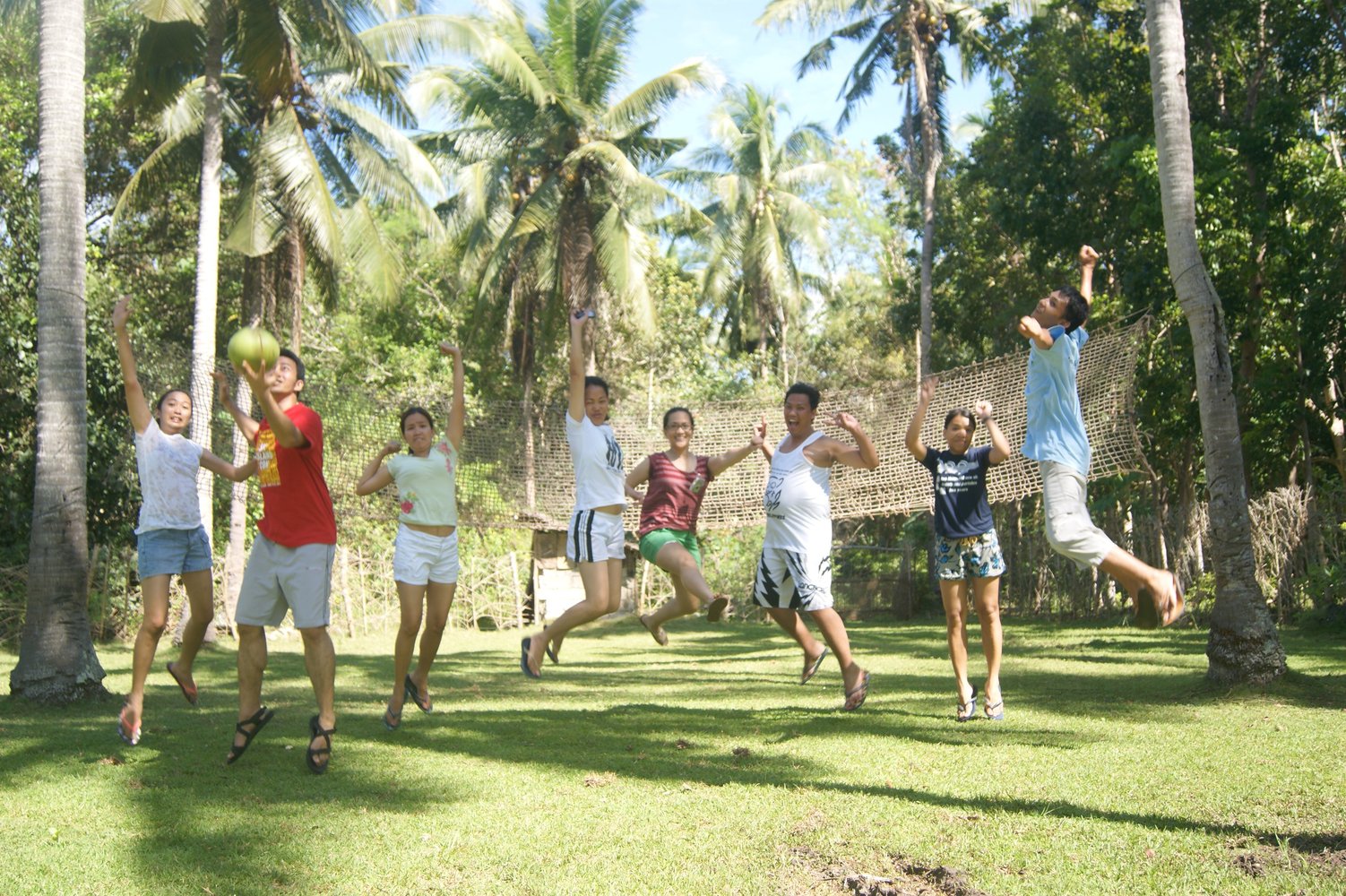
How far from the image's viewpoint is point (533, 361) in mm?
27172

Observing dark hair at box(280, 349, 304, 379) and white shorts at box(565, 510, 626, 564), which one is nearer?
dark hair at box(280, 349, 304, 379)

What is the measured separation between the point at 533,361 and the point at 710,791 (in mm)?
22917

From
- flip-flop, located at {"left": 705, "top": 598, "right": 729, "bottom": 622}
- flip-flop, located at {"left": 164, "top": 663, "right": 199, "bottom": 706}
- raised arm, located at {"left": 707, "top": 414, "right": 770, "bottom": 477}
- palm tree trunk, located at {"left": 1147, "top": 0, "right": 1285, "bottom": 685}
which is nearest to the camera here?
flip-flop, located at {"left": 164, "top": 663, "right": 199, "bottom": 706}

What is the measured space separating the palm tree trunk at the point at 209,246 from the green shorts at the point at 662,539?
26.4ft

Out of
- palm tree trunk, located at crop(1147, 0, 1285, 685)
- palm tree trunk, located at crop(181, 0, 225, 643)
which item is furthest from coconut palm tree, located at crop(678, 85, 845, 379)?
palm tree trunk, located at crop(1147, 0, 1285, 685)

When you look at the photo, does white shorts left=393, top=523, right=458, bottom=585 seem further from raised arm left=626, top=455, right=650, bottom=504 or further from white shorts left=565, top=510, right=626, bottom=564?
raised arm left=626, top=455, right=650, bottom=504

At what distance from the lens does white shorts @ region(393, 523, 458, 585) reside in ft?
19.9

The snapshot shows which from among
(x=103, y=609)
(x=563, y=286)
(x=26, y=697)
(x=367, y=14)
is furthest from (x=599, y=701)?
(x=563, y=286)

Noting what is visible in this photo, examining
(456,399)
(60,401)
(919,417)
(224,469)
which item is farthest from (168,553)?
(919,417)

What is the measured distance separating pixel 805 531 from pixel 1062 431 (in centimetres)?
167

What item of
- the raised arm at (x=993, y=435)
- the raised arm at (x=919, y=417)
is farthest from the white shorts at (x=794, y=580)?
the raised arm at (x=993, y=435)

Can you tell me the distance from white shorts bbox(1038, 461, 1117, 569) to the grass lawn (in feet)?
3.12

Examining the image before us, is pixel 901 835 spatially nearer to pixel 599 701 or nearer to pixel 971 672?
pixel 599 701

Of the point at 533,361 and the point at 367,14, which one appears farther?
the point at 533,361
